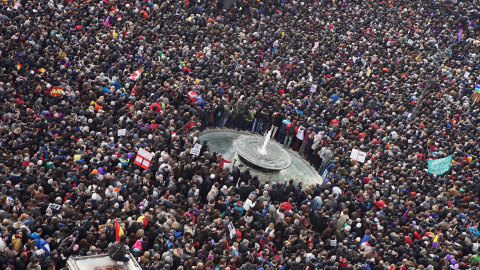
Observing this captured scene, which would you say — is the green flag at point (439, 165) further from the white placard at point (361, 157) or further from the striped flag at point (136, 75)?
the striped flag at point (136, 75)

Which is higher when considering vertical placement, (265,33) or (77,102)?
(265,33)

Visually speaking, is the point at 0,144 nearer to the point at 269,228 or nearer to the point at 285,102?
the point at 269,228

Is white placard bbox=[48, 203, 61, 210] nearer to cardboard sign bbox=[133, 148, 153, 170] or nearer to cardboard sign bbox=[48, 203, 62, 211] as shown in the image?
cardboard sign bbox=[48, 203, 62, 211]

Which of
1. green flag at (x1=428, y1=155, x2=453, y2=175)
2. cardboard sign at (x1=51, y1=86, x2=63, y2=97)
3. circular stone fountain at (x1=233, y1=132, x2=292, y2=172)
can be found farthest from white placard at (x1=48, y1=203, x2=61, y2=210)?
green flag at (x1=428, y1=155, x2=453, y2=175)

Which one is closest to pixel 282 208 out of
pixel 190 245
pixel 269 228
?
pixel 269 228

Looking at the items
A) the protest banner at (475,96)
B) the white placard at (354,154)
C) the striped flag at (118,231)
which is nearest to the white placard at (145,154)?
the striped flag at (118,231)
